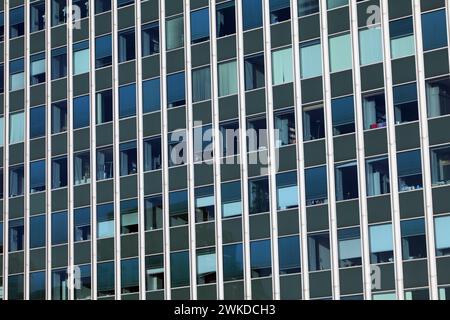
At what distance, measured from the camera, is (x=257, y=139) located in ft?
186

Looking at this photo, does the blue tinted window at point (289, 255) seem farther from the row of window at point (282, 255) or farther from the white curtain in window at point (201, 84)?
the white curtain in window at point (201, 84)

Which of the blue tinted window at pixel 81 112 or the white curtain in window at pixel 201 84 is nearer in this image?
the white curtain in window at pixel 201 84

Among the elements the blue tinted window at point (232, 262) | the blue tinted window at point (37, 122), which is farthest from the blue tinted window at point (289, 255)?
the blue tinted window at point (37, 122)

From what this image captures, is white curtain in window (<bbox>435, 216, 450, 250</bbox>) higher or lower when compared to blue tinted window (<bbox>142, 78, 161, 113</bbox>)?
lower

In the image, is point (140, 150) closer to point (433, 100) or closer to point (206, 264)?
point (206, 264)

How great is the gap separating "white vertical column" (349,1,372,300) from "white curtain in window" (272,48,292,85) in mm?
3972

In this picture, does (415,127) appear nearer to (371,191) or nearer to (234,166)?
(371,191)

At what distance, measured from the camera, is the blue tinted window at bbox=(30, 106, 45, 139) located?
223 ft

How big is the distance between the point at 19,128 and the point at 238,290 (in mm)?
20879

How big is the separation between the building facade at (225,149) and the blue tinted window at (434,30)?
0.24 ft

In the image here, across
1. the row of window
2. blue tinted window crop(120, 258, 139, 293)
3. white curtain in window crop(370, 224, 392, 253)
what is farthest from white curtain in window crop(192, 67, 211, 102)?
white curtain in window crop(370, 224, 392, 253)

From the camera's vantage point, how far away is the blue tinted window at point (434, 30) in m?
50.8

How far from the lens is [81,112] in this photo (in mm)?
66062

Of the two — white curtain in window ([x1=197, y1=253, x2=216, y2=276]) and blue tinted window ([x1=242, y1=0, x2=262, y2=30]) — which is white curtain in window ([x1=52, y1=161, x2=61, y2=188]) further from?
blue tinted window ([x1=242, y1=0, x2=262, y2=30])
